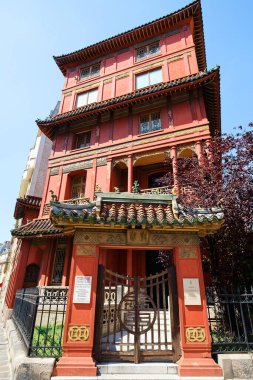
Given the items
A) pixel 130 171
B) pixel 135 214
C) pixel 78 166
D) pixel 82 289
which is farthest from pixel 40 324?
pixel 78 166

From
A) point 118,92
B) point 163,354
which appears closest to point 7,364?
point 163,354

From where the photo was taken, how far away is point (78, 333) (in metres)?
5.07

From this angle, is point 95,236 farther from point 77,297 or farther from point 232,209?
point 232,209

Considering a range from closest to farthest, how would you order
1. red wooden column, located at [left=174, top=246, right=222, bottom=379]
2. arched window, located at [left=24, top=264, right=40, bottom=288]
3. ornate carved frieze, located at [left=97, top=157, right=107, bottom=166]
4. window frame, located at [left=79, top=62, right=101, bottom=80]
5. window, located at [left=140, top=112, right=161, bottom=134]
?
red wooden column, located at [left=174, top=246, right=222, bottom=379] < arched window, located at [left=24, top=264, right=40, bottom=288] < window, located at [left=140, top=112, right=161, bottom=134] < ornate carved frieze, located at [left=97, top=157, right=107, bottom=166] < window frame, located at [left=79, top=62, right=101, bottom=80]

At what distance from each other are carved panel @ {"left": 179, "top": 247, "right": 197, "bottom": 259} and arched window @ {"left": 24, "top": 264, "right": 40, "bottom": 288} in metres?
10.7

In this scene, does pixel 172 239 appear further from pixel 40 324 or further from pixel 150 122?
pixel 150 122

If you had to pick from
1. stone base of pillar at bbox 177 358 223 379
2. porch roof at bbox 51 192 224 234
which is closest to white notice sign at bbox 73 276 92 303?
porch roof at bbox 51 192 224 234

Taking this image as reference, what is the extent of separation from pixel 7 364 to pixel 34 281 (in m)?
7.58

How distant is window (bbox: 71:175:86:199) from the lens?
14773 mm

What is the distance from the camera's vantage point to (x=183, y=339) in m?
5.08

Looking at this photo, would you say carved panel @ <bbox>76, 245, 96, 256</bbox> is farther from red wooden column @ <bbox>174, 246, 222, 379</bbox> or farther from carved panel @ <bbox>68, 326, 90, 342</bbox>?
red wooden column @ <bbox>174, 246, 222, 379</bbox>

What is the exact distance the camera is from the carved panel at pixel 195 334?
507cm

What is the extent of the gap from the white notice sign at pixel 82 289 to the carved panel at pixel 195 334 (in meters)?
2.30

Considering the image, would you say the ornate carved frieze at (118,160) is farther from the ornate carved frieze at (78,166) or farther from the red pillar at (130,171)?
the ornate carved frieze at (78,166)
